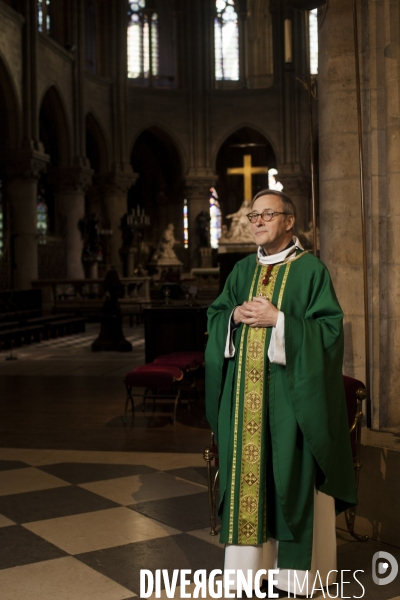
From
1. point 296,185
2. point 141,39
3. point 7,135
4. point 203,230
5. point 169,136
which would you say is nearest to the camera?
point 7,135

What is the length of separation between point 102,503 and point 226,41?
94.5ft

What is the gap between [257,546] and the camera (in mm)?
3010

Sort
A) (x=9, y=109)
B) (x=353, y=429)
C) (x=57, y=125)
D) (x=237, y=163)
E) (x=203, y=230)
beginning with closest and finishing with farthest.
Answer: (x=353, y=429)
(x=9, y=109)
(x=57, y=125)
(x=203, y=230)
(x=237, y=163)

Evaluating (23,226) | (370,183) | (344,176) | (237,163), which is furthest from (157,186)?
(370,183)

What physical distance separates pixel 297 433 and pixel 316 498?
0.29m

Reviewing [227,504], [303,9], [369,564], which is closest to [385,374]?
[369,564]

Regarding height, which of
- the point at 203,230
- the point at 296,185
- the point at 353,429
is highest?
the point at 296,185

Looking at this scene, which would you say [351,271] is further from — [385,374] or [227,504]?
[227,504]

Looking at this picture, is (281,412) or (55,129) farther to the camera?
(55,129)

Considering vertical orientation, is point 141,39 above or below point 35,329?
above

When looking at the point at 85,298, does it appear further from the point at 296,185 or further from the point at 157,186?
the point at 157,186

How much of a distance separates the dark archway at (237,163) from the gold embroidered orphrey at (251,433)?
30237 millimetres

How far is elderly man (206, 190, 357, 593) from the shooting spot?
2.94 m

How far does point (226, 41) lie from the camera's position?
30.8 meters
